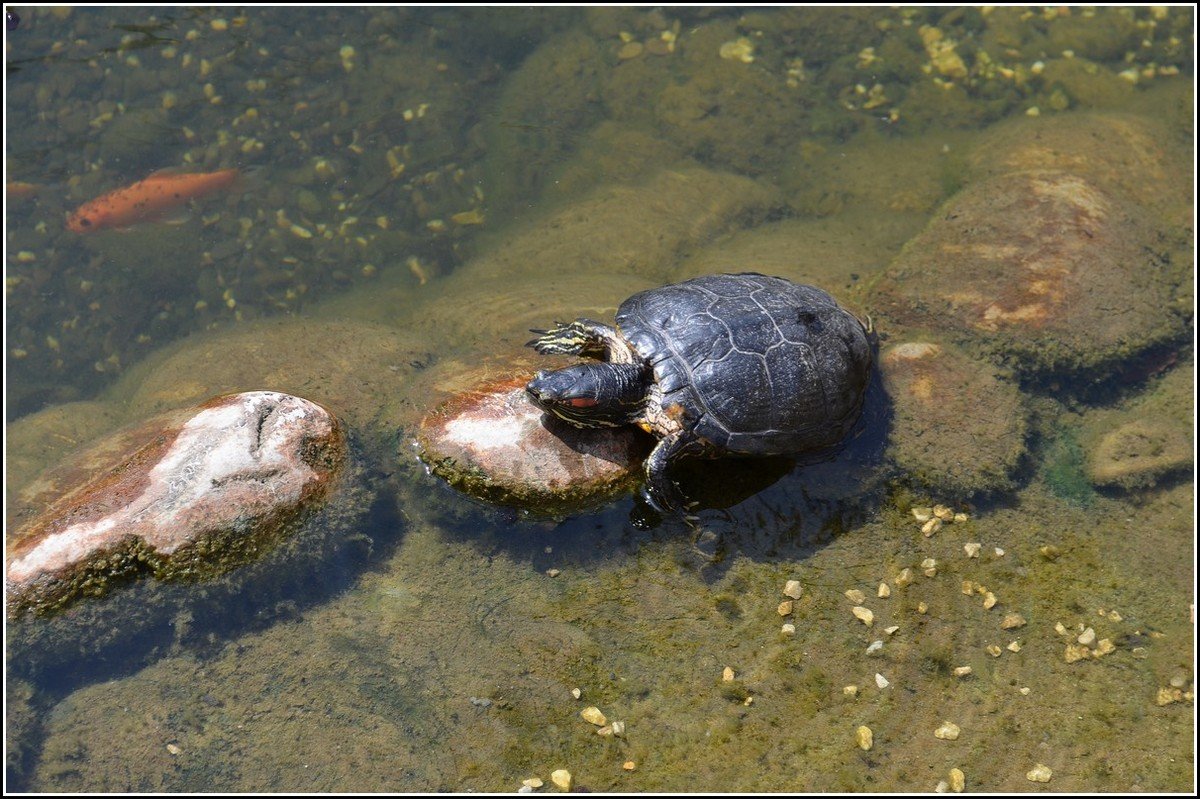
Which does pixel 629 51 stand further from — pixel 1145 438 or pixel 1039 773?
pixel 1039 773

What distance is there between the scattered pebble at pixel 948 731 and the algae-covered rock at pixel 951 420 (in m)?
1.51

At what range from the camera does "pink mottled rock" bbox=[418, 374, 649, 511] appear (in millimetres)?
4301

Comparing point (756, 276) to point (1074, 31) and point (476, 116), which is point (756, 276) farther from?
point (1074, 31)

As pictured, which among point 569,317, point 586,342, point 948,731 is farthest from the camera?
point 569,317

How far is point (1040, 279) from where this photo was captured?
5.48 metres

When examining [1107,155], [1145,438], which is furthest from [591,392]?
[1107,155]

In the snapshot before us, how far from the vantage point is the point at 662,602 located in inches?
164

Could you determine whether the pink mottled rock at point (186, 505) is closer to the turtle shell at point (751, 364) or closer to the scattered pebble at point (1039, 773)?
the turtle shell at point (751, 364)

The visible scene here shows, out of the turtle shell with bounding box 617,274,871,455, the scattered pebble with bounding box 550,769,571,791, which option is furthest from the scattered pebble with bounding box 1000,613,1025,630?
the scattered pebble with bounding box 550,769,571,791

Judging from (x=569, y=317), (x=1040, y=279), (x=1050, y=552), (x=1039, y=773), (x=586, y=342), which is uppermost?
(x=586, y=342)

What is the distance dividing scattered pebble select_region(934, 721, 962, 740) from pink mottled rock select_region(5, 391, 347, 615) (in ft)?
11.6

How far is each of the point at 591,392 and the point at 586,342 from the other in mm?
834

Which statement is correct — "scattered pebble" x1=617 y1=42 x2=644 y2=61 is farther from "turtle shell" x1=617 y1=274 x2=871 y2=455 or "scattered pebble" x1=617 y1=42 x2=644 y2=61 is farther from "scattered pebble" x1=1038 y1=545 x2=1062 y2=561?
"scattered pebble" x1=1038 y1=545 x2=1062 y2=561

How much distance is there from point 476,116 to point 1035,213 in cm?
558
